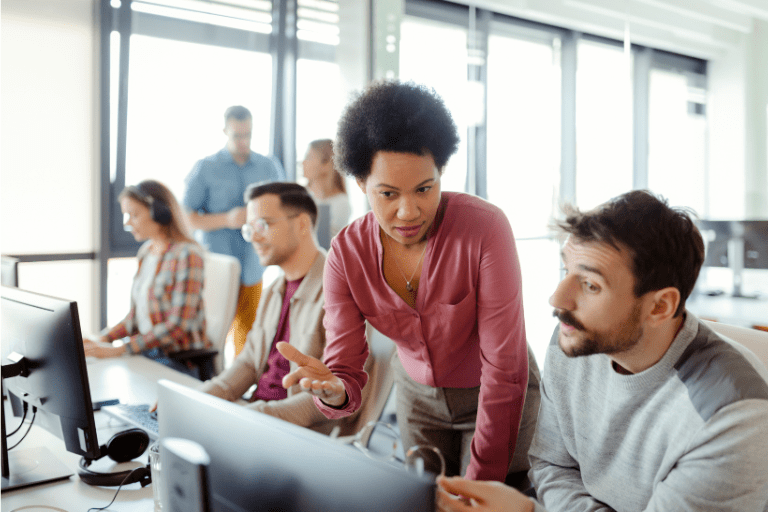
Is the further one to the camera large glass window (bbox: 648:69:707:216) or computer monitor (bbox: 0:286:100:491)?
large glass window (bbox: 648:69:707:216)

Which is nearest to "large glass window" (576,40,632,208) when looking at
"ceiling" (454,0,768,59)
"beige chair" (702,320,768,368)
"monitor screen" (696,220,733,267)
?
"ceiling" (454,0,768,59)

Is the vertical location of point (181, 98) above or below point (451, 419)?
above

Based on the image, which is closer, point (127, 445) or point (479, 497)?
point (479, 497)

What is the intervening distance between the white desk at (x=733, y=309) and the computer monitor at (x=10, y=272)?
3067 millimetres

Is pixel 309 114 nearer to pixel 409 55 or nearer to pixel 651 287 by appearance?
pixel 409 55

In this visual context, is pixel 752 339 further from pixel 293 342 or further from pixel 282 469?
pixel 293 342

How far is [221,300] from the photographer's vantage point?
8.80 ft

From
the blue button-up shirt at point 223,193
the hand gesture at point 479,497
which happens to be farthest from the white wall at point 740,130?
the hand gesture at point 479,497

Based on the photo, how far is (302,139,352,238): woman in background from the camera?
3725mm

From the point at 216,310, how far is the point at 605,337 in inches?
76.4

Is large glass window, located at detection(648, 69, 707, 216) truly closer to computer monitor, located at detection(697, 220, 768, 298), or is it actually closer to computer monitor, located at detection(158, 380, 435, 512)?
computer monitor, located at detection(697, 220, 768, 298)

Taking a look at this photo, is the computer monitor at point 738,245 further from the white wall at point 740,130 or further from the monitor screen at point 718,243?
the white wall at point 740,130

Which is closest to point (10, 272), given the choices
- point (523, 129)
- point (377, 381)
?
point (377, 381)

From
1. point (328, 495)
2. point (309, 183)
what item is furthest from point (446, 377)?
point (309, 183)
